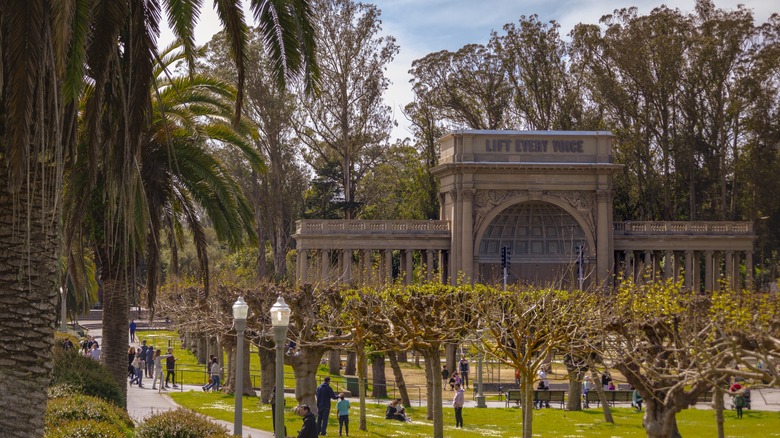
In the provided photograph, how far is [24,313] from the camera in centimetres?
1173

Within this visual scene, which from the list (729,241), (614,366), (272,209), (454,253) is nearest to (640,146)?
(729,241)

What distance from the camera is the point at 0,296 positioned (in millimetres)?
11656

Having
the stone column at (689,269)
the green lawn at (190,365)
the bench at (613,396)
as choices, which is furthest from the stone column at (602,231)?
the bench at (613,396)

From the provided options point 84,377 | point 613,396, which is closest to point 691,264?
point 613,396

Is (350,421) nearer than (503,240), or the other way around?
(350,421)

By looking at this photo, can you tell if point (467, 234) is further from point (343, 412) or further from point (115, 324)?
point (115, 324)

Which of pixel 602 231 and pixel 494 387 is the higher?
pixel 602 231

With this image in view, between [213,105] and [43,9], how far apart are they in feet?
46.2

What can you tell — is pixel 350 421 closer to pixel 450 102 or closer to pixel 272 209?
pixel 272 209

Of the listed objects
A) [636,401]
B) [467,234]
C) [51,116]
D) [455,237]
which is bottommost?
[636,401]

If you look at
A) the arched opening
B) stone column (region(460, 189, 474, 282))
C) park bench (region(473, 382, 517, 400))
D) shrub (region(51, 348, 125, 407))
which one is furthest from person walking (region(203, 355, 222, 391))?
the arched opening

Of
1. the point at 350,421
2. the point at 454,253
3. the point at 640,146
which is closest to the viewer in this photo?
the point at 350,421

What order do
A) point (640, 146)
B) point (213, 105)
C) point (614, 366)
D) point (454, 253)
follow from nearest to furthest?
point (213, 105) < point (614, 366) < point (454, 253) < point (640, 146)

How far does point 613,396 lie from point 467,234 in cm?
2467
